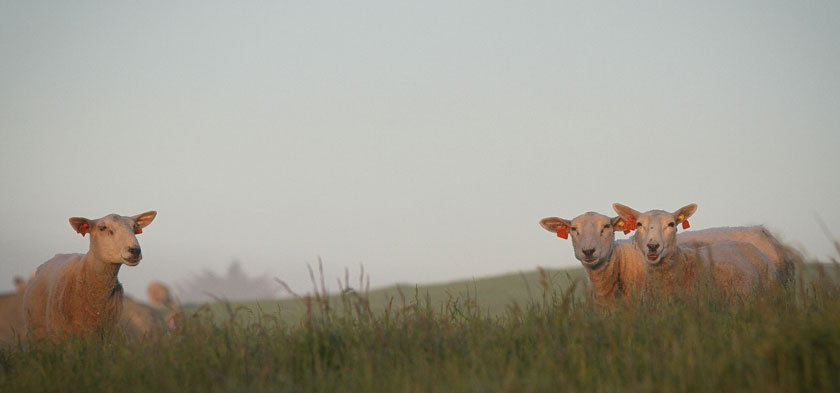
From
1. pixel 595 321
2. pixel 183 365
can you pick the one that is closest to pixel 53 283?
pixel 183 365

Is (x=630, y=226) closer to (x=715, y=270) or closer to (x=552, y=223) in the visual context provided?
(x=552, y=223)

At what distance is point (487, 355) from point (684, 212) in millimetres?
6179

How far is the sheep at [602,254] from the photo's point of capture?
9906mm

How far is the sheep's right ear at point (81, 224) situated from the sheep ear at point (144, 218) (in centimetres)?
65

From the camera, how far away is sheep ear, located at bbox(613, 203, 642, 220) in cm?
1044

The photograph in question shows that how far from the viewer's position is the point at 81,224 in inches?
404

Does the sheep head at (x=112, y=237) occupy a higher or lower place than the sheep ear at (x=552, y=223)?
higher

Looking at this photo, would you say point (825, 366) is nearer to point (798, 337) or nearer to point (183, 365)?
point (798, 337)

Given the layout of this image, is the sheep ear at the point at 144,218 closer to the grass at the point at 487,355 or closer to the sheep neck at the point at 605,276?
the grass at the point at 487,355

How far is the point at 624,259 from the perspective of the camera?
34.4 feet

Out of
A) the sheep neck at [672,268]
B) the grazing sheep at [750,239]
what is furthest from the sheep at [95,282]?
the grazing sheep at [750,239]

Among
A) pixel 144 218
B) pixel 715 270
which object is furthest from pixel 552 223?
pixel 144 218

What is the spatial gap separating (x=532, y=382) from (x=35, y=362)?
435cm

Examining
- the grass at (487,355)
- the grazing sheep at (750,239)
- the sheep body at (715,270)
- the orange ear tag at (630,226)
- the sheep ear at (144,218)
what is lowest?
the grass at (487,355)
